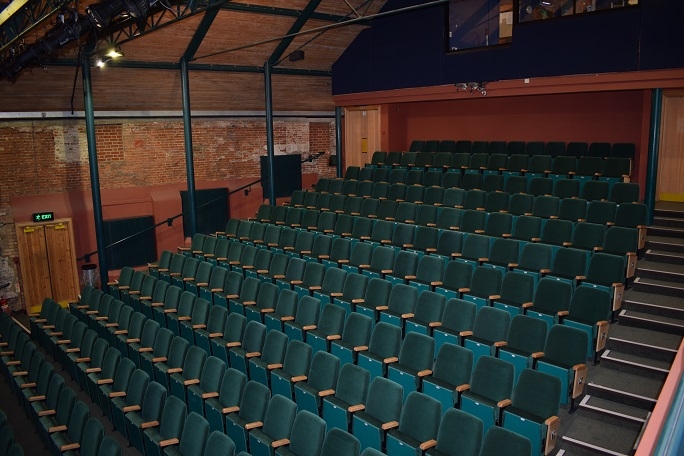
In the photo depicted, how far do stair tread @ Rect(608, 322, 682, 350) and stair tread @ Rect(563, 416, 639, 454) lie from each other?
49.0 inches

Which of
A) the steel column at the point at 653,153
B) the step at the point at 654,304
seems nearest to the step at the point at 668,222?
the steel column at the point at 653,153

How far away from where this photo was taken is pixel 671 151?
972cm

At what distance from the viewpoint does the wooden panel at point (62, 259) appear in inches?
435

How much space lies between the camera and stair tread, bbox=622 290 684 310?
6.59 m

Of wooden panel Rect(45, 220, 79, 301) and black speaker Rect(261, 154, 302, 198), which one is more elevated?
black speaker Rect(261, 154, 302, 198)

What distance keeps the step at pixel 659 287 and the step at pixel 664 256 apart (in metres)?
0.59

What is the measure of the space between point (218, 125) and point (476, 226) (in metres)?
6.80

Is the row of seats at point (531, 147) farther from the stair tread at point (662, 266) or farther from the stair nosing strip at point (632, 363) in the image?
the stair nosing strip at point (632, 363)

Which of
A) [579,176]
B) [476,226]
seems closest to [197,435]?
[476,226]

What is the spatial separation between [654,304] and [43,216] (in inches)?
390

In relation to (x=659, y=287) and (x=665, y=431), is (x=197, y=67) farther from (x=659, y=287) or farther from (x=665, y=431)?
(x=665, y=431)

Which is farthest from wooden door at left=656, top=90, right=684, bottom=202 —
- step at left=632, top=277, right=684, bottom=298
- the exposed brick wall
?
the exposed brick wall

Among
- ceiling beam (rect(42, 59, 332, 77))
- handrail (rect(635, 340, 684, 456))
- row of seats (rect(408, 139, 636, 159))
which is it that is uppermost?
ceiling beam (rect(42, 59, 332, 77))

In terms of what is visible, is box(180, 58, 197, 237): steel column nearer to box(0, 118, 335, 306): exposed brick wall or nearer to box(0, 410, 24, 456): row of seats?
box(0, 118, 335, 306): exposed brick wall
